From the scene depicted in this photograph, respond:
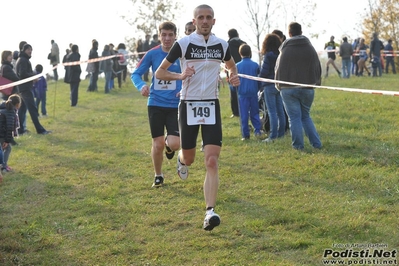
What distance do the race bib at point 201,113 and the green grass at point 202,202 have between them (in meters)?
1.09

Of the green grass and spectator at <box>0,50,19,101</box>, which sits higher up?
spectator at <box>0,50,19,101</box>

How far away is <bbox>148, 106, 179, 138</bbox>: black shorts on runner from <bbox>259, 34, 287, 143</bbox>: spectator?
3.54m

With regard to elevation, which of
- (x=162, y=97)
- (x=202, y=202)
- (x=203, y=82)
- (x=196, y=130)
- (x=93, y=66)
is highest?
(x=203, y=82)

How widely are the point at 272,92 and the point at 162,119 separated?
382 cm

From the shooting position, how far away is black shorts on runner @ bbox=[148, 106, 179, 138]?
872 cm

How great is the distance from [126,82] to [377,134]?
21985 millimetres

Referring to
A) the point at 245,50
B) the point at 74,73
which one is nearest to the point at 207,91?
the point at 245,50

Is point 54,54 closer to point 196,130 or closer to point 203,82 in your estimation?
point 196,130

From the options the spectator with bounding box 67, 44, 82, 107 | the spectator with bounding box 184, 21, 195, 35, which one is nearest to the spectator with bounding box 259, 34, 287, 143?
the spectator with bounding box 184, 21, 195, 35

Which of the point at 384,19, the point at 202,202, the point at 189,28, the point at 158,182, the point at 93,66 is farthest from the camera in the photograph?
the point at 384,19

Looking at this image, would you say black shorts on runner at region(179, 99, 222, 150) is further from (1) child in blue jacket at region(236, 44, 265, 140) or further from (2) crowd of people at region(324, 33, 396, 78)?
(2) crowd of people at region(324, 33, 396, 78)

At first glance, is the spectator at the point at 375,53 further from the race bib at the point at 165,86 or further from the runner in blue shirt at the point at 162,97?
the race bib at the point at 165,86

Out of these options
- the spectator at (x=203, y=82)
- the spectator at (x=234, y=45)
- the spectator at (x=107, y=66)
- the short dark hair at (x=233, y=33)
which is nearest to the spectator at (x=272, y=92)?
the spectator at (x=234, y=45)

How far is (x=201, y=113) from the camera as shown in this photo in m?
6.91
